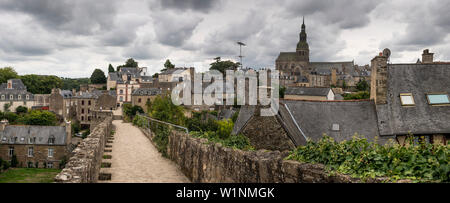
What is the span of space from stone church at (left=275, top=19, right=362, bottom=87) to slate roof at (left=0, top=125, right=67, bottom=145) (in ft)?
289

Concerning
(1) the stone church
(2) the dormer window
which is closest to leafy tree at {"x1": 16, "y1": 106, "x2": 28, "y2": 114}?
(2) the dormer window

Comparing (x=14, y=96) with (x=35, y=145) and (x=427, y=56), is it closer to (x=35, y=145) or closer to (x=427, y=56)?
(x=35, y=145)

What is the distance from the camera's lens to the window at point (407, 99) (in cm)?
1679

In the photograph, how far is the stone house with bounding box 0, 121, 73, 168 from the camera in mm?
50406

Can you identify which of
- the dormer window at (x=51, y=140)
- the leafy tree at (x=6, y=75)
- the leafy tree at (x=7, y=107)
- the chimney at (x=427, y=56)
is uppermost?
the leafy tree at (x=6, y=75)

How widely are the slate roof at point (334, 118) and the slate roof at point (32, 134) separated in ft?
150

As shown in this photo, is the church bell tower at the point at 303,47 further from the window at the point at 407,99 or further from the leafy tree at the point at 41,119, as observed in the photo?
the window at the point at 407,99

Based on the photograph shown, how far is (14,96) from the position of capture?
85375 mm

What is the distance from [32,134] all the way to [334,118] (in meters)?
50.9

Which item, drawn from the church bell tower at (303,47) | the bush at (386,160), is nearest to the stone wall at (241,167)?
the bush at (386,160)

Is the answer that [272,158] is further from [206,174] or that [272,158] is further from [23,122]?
[23,122]

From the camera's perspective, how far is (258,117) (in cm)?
1462

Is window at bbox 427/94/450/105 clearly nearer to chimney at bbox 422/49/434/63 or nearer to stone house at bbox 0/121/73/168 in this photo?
chimney at bbox 422/49/434/63
